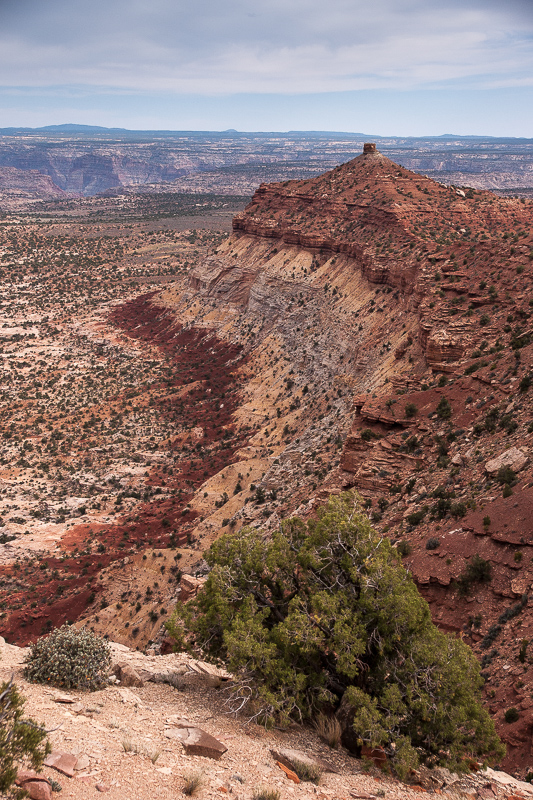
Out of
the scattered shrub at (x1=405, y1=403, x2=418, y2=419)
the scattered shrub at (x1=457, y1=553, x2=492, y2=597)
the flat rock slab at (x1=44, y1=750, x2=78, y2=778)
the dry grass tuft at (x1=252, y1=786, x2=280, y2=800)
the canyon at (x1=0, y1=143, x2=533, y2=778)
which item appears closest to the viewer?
the flat rock slab at (x1=44, y1=750, x2=78, y2=778)

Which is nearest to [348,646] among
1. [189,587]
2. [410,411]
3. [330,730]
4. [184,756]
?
[330,730]

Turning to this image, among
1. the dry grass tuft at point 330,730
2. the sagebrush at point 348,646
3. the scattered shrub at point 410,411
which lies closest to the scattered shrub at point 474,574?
the sagebrush at point 348,646

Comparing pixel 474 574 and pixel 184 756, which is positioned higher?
pixel 474 574

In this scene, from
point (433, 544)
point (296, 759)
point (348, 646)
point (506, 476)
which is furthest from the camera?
point (506, 476)

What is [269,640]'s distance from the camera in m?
12.6

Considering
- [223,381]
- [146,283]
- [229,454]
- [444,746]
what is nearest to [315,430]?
[229,454]

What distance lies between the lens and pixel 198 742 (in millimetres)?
10219

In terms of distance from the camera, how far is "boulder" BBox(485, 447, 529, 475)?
17281mm

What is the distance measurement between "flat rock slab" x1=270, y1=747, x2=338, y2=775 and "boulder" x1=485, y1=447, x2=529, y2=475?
10191 mm

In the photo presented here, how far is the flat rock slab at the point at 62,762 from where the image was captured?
8.44 metres

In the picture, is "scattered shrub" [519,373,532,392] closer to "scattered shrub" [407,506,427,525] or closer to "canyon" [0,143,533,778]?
"canyon" [0,143,533,778]

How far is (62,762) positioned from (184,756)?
2.16 m

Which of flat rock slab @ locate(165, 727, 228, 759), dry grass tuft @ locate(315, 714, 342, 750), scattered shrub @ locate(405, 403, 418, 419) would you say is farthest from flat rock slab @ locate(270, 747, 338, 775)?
scattered shrub @ locate(405, 403, 418, 419)

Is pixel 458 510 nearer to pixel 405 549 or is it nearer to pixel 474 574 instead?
pixel 405 549
